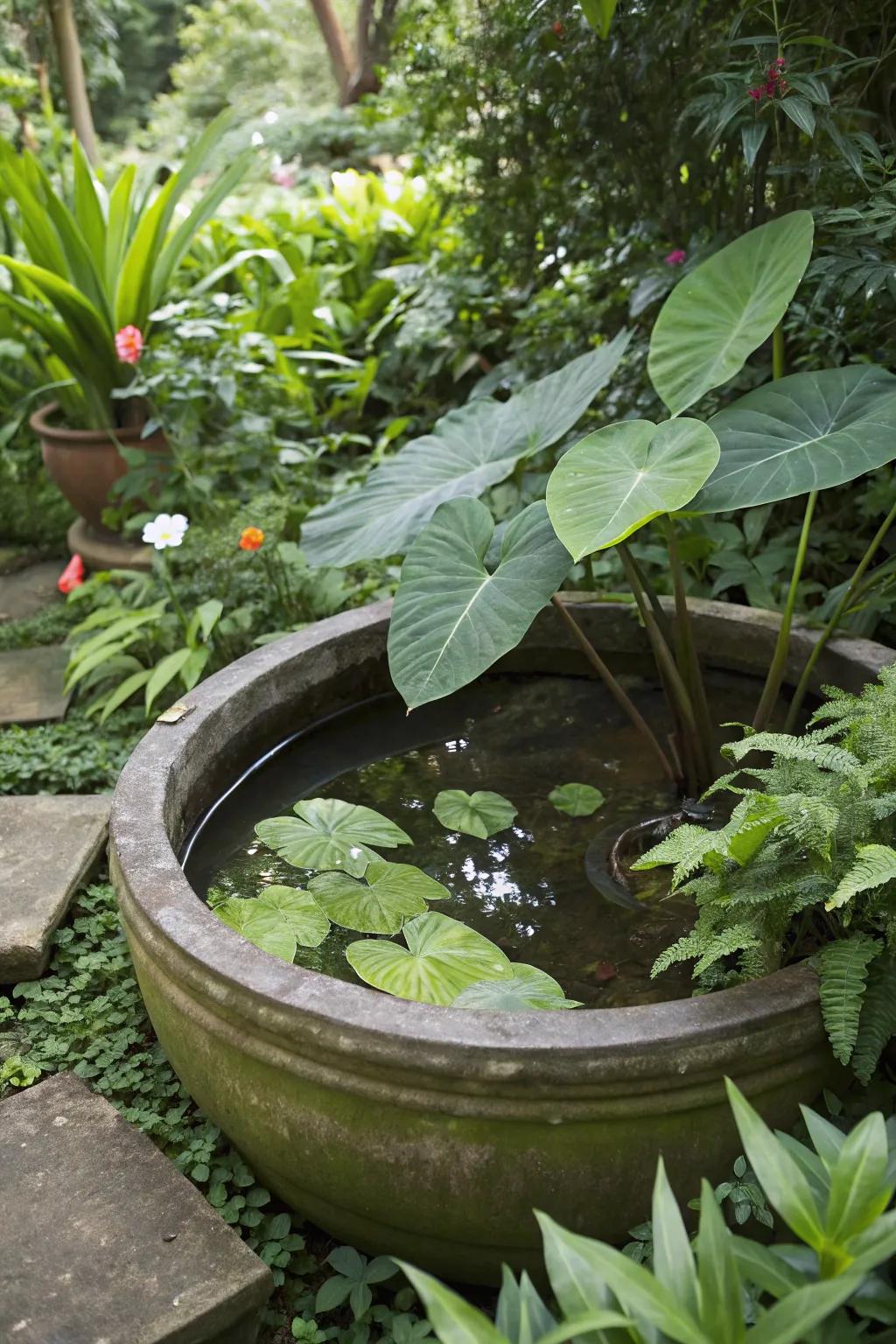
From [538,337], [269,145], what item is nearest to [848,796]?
[538,337]

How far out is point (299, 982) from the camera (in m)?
1.44

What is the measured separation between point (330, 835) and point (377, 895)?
0.18 metres

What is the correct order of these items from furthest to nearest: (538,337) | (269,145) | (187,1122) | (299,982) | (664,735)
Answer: (269,145), (538,337), (664,735), (187,1122), (299,982)

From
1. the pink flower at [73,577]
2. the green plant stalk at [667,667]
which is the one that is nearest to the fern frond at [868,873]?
the green plant stalk at [667,667]

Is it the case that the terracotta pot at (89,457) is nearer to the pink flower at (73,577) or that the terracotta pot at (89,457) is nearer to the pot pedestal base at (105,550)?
the pot pedestal base at (105,550)

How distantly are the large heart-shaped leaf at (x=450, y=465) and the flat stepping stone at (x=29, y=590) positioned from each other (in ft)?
5.40

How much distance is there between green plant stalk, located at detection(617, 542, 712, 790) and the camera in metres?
2.08

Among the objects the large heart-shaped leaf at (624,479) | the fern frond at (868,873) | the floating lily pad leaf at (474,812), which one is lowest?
the floating lily pad leaf at (474,812)

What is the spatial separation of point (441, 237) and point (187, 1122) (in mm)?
3747

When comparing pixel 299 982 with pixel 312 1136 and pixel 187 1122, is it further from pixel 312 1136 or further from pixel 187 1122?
pixel 187 1122

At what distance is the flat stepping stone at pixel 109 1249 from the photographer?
54.0 inches

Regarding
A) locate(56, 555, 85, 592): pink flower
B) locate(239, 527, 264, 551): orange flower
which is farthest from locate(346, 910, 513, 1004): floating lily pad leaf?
locate(56, 555, 85, 592): pink flower

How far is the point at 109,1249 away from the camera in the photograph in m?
1.47

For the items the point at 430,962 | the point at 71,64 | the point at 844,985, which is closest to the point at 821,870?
the point at 844,985
